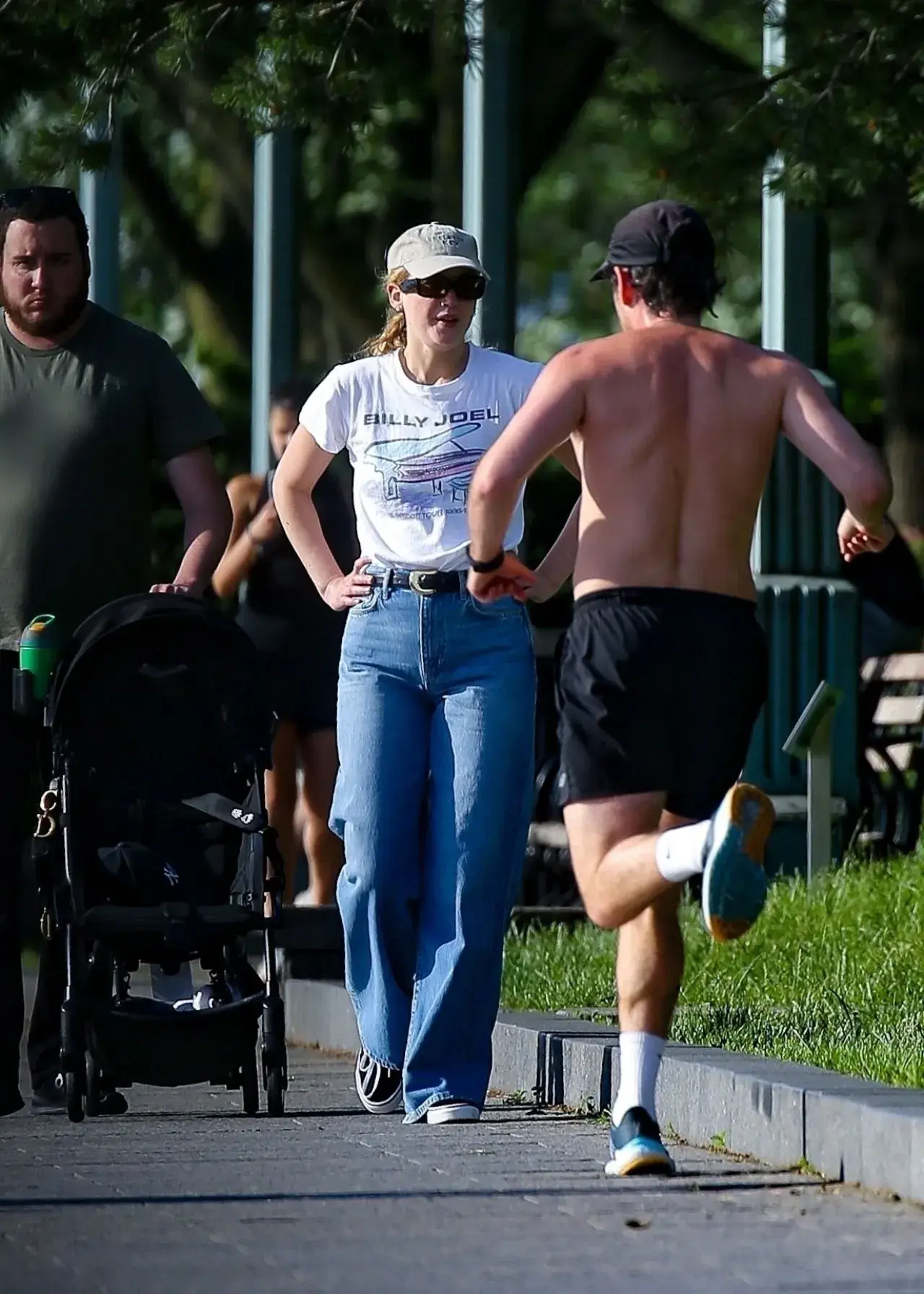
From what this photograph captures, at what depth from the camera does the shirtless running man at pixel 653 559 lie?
6.25 metres

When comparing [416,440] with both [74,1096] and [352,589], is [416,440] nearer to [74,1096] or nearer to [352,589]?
[352,589]

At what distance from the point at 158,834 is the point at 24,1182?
4.86 ft

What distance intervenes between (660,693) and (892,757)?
709 centimetres

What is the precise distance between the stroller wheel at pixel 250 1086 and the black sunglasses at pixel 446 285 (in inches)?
75.6

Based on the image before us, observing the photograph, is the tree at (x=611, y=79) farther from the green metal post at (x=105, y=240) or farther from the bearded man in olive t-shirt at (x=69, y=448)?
the green metal post at (x=105, y=240)

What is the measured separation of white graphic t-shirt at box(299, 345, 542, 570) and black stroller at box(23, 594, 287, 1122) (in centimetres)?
52

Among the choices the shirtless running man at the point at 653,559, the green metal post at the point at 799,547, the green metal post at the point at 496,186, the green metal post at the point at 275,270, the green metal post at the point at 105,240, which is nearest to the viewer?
the shirtless running man at the point at 653,559

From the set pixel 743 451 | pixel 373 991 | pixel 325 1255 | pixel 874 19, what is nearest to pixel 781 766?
pixel 874 19

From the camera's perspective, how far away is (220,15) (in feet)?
33.0

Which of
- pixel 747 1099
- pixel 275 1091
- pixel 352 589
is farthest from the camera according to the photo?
pixel 275 1091

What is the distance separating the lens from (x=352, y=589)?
7.46 m

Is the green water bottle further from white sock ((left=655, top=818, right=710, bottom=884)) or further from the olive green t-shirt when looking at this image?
white sock ((left=655, top=818, right=710, bottom=884))

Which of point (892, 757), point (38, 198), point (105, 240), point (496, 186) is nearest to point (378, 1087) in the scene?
point (38, 198)

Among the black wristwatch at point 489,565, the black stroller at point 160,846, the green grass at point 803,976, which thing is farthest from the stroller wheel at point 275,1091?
the black wristwatch at point 489,565
